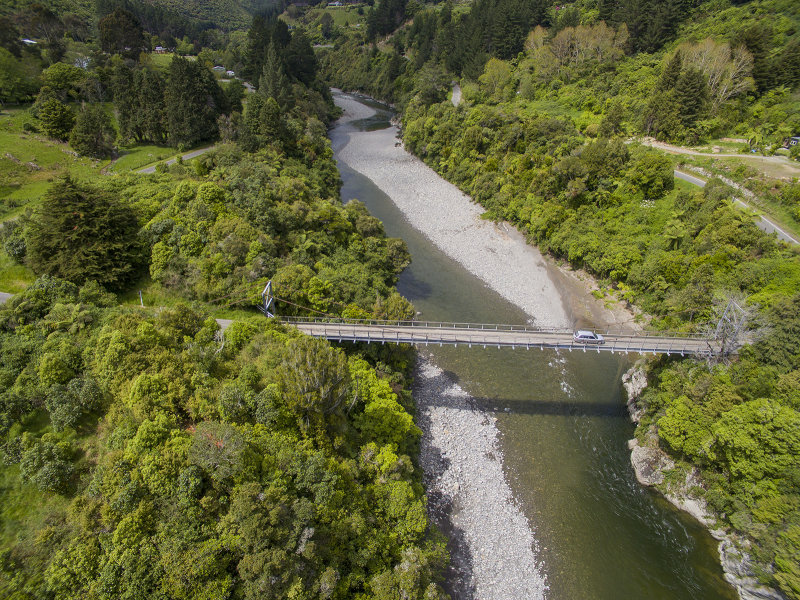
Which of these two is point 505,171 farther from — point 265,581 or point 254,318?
point 265,581

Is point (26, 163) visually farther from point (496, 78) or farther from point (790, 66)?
point (790, 66)

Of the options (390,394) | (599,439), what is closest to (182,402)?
(390,394)

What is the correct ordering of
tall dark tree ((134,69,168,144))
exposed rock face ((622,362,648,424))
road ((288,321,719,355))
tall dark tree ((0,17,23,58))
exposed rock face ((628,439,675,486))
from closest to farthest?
exposed rock face ((628,439,675,486)) < road ((288,321,719,355)) < exposed rock face ((622,362,648,424)) < tall dark tree ((134,69,168,144)) < tall dark tree ((0,17,23,58))

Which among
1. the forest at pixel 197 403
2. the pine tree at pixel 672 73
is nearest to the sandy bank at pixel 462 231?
the forest at pixel 197 403

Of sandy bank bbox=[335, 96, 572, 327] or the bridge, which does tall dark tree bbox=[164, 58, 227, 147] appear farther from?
the bridge

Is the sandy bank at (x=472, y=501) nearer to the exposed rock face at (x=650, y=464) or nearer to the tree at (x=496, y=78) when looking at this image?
the exposed rock face at (x=650, y=464)

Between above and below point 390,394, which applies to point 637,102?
above

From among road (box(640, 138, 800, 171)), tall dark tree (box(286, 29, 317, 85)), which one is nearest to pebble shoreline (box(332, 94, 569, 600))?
road (box(640, 138, 800, 171))
